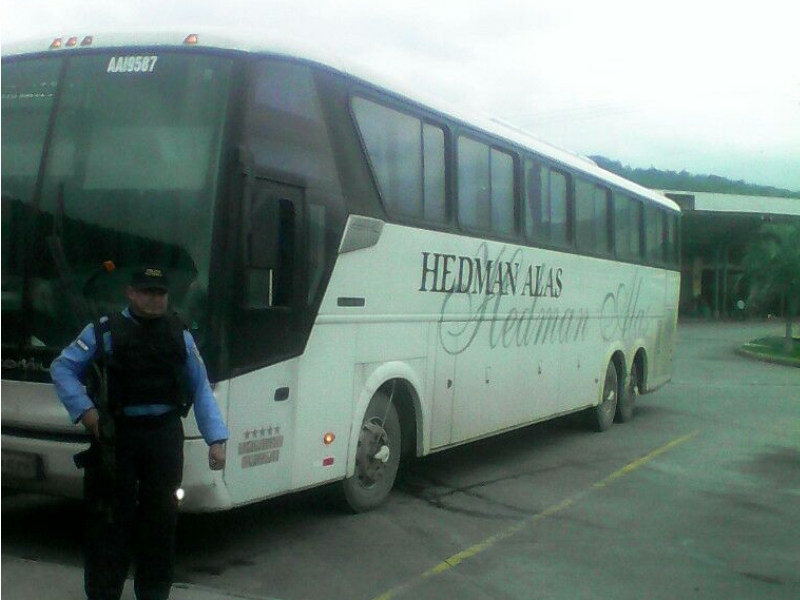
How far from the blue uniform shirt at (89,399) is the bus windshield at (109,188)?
2.38ft

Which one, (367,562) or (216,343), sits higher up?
(216,343)

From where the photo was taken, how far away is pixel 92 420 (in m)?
5.40

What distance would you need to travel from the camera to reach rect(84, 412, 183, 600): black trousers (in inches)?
221

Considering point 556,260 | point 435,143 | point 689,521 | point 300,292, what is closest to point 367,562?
point 300,292

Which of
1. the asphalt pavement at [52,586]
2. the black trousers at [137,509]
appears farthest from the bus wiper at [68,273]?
the asphalt pavement at [52,586]

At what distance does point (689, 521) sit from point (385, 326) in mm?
2996

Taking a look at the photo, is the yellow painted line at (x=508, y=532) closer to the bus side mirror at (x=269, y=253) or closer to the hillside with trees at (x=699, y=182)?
the bus side mirror at (x=269, y=253)

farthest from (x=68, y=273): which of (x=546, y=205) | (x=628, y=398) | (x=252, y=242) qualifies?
(x=628, y=398)

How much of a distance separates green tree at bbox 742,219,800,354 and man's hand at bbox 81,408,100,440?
35066 mm

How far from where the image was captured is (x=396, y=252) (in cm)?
862

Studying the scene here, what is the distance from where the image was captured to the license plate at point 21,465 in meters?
6.54

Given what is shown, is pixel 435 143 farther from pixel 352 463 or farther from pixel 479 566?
pixel 479 566

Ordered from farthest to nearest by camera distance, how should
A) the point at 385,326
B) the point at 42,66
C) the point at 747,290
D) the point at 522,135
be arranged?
the point at 747,290 → the point at 522,135 → the point at 385,326 → the point at 42,66

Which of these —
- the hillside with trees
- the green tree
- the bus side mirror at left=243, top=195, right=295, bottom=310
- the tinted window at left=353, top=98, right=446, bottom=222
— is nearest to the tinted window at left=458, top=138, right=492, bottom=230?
the tinted window at left=353, top=98, right=446, bottom=222
